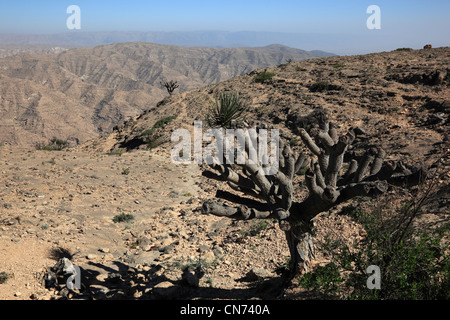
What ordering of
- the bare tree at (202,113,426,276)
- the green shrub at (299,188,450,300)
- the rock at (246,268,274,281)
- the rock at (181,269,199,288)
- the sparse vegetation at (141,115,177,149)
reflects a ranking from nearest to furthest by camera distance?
the green shrub at (299,188,450,300) → the bare tree at (202,113,426,276) → the rock at (181,269,199,288) → the rock at (246,268,274,281) → the sparse vegetation at (141,115,177,149)

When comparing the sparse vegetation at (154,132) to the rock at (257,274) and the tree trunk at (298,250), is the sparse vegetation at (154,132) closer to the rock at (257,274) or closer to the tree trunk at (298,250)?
the rock at (257,274)

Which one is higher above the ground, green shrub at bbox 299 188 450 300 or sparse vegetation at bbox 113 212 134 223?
green shrub at bbox 299 188 450 300

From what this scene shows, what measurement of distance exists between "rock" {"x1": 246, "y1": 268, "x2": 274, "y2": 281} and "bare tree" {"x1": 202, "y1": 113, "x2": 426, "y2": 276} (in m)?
1.11

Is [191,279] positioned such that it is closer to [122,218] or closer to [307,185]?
[307,185]

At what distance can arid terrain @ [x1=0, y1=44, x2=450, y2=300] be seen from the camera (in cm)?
675

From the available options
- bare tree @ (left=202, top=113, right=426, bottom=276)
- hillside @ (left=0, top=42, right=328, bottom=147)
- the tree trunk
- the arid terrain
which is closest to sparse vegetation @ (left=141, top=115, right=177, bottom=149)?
the arid terrain

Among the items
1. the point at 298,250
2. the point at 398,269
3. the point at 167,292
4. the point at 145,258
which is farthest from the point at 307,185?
the point at 145,258

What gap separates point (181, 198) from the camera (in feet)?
40.1

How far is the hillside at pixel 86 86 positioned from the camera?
232 feet

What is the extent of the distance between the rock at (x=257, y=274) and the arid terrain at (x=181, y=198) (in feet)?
0.07

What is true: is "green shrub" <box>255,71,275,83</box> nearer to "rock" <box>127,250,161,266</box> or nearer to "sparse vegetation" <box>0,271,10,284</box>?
"rock" <box>127,250,161,266</box>

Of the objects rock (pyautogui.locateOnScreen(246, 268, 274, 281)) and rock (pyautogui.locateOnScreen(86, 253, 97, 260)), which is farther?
rock (pyautogui.locateOnScreen(86, 253, 97, 260))

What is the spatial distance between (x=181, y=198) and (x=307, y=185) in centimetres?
790
